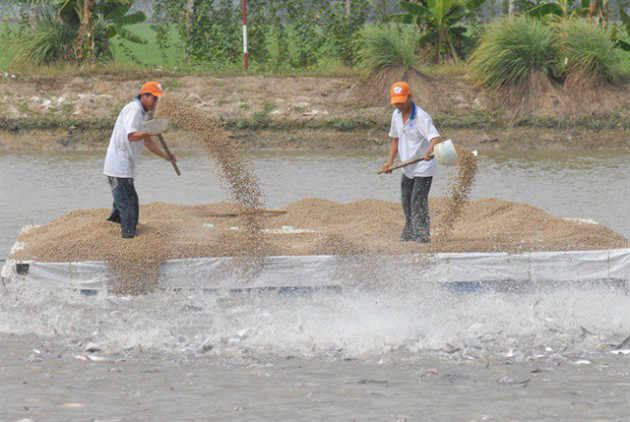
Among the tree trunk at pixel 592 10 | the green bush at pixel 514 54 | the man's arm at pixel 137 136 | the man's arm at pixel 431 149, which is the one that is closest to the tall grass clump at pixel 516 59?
the green bush at pixel 514 54

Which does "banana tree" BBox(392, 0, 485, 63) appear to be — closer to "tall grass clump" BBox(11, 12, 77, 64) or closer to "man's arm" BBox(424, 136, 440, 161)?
"tall grass clump" BBox(11, 12, 77, 64)

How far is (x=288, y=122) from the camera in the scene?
1773cm

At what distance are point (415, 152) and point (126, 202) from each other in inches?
96.2

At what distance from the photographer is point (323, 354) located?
6625 mm

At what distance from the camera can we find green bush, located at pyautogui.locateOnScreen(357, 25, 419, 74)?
60.2ft

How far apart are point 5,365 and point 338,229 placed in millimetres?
3873

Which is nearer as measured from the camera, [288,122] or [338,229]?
[338,229]

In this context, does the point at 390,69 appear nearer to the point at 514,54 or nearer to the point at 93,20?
the point at 514,54

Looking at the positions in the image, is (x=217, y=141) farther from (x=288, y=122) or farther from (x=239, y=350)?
(x=288, y=122)

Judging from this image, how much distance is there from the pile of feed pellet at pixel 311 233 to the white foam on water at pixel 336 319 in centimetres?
37

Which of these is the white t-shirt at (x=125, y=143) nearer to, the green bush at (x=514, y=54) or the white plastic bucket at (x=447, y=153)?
the white plastic bucket at (x=447, y=153)

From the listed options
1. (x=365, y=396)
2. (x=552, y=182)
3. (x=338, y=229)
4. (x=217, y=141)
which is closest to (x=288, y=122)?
(x=552, y=182)

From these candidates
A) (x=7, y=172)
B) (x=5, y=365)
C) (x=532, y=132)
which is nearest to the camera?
(x=5, y=365)

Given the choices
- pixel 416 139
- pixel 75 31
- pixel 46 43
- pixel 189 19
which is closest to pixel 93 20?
pixel 75 31
